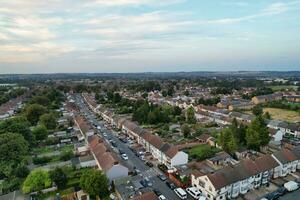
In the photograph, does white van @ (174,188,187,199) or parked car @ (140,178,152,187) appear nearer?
white van @ (174,188,187,199)

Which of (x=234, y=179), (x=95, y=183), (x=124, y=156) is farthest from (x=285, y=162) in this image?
(x=95, y=183)

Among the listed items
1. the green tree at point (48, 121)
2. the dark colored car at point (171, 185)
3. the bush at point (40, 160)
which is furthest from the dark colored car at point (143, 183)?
the green tree at point (48, 121)

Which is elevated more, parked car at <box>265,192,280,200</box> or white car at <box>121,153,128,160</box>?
white car at <box>121,153,128,160</box>

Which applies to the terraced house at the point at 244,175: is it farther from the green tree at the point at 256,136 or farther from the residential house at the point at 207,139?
the residential house at the point at 207,139

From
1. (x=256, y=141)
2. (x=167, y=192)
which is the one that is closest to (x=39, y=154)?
(x=167, y=192)

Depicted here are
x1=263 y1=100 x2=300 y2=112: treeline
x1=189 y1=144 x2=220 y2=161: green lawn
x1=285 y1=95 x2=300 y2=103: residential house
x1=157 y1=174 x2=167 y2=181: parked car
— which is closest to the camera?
x1=157 y1=174 x2=167 y2=181: parked car

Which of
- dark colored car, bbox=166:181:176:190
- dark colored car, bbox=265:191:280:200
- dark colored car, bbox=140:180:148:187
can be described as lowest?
dark colored car, bbox=265:191:280:200

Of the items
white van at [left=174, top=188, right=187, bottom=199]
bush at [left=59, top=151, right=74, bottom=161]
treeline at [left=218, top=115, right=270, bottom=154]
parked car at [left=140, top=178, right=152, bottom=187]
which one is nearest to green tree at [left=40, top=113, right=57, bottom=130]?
bush at [left=59, top=151, right=74, bottom=161]

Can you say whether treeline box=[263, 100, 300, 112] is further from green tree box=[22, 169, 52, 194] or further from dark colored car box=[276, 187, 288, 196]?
green tree box=[22, 169, 52, 194]
